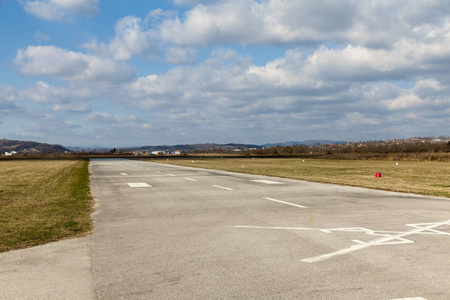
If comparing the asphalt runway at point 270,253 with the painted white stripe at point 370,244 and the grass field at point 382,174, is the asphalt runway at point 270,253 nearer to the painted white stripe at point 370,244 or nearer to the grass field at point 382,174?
the painted white stripe at point 370,244

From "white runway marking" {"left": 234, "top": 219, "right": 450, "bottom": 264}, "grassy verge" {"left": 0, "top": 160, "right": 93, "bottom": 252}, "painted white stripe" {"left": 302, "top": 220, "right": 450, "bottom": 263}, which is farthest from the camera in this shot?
"grassy verge" {"left": 0, "top": 160, "right": 93, "bottom": 252}

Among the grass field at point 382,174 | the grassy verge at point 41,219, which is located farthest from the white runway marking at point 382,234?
the grass field at point 382,174

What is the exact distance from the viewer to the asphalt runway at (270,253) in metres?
4.70

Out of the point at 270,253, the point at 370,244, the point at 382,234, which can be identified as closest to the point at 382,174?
the point at 382,234

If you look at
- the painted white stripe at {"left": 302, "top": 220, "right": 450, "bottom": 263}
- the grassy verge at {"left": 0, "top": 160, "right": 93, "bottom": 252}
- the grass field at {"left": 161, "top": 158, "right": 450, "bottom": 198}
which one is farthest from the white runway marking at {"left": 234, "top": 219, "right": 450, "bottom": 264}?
the grass field at {"left": 161, "top": 158, "right": 450, "bottom": 198}

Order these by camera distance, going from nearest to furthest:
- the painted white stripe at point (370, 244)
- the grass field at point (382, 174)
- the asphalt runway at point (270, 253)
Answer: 1. the asphalt runway at point (270, 253)
2. the painted white stripe at point (370, 244)
3. the grass field at point (382, 174)

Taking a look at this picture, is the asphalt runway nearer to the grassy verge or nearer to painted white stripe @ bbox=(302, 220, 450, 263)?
painted white stripe @ bbox=(302, 220, 450, 263)

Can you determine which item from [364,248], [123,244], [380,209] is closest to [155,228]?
[123,244]

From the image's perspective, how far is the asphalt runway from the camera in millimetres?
4699

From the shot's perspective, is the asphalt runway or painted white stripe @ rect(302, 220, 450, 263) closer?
the asphalt runway

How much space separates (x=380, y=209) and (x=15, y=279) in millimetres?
9736

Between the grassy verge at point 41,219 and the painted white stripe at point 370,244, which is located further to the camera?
the grassy verge at point 41,219

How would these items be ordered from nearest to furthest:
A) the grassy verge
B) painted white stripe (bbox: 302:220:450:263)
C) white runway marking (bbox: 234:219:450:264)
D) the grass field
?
painted white stripe (bbox: 302:220:450:263) → white runway marking (bbox: 234:219:450:264) → the grassy verge → the grass field

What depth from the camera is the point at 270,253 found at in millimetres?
6340
